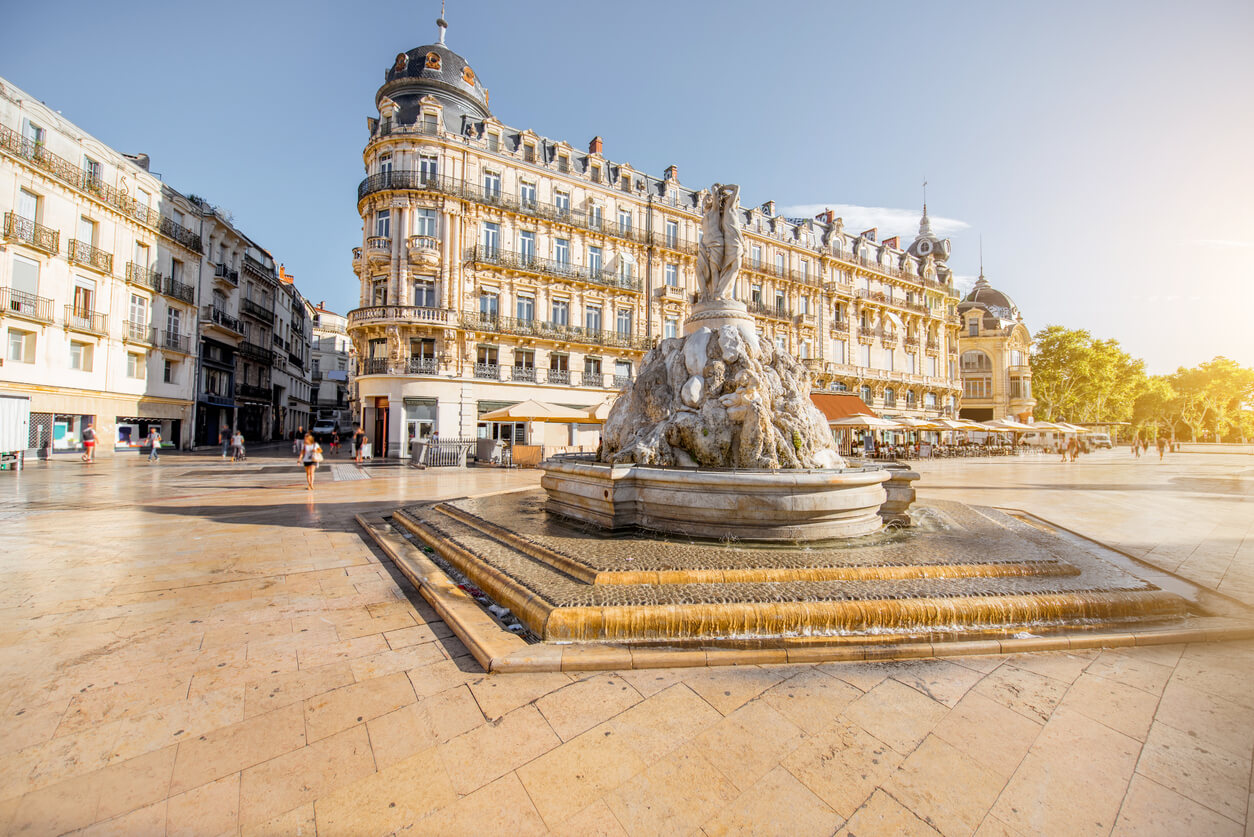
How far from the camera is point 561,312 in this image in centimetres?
2930

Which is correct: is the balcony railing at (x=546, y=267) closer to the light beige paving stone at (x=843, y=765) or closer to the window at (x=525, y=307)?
the window at (x=525, y=307)

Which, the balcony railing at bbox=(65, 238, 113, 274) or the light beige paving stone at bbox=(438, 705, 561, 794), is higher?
the balcony railing at bbox=(65, 238, 113, 274)

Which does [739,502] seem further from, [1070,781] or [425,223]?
[425,223]

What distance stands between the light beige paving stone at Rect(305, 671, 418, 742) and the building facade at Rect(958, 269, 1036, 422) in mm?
58650

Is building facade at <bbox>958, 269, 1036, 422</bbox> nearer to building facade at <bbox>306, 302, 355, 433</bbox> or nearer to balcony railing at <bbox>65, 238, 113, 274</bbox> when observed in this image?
balcony railing at <bbox>65, 238, 113, 274</bbox>

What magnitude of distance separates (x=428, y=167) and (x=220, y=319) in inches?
678

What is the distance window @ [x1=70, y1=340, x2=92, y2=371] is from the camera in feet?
69.9

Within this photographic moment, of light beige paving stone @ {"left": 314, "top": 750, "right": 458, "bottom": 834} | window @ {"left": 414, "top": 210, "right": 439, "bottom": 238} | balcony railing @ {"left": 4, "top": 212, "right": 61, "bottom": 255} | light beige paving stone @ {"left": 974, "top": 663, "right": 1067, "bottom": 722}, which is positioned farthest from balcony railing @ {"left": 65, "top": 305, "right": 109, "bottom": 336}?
light beige paving stone @ {"left": 974, "top": 663, "right": 1067, "bottom": 722}

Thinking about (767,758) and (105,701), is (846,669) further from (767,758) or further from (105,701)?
(105,701)

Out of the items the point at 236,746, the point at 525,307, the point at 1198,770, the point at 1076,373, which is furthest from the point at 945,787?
the point at 1076,373

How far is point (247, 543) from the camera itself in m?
6.71

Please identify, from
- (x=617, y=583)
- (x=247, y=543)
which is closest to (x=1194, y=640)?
(x=617, y=583)

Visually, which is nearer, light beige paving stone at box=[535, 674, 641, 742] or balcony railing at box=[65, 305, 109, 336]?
light beige paving stone at box=[535, 674, 641, 742]

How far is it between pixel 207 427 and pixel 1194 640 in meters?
40.5
